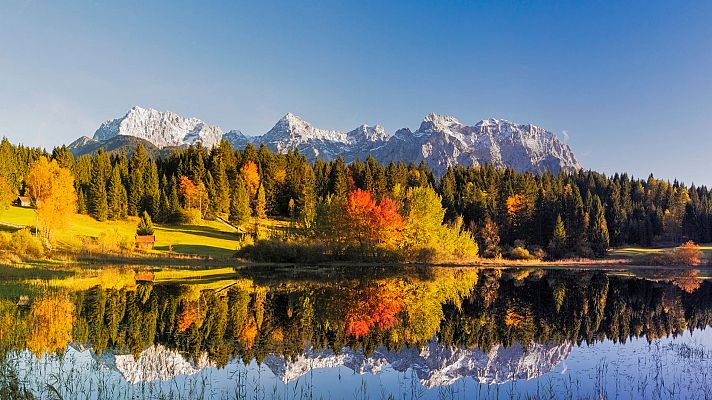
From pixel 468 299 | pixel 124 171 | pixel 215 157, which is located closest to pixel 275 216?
pixel 215 157

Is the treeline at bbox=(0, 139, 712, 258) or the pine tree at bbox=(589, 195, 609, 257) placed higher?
the treeline at bbox=(0, 139, 712, 258)

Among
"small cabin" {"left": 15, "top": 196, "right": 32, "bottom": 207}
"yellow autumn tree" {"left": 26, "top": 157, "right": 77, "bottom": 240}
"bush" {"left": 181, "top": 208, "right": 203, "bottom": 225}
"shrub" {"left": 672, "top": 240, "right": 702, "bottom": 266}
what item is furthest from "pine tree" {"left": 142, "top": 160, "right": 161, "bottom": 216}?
"shrub" {"left": 672, "top": 240, "right": 702, "bottom": 266}

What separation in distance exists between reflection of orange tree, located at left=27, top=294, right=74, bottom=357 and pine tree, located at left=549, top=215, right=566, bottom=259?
97278mm

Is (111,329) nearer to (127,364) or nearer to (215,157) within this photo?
(127,364)

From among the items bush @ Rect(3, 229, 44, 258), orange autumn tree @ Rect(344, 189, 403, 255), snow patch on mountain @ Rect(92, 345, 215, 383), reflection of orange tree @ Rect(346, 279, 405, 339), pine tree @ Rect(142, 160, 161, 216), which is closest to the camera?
snow patch on mountain @ Rect(92, 345, 215, 383)

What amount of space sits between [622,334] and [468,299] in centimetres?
1159

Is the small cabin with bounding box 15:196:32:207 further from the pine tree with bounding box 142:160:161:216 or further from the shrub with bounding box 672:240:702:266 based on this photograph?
the shrub with bounding box 672:240:702:266

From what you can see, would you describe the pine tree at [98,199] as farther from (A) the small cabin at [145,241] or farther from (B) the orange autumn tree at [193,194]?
(A) the small cabin at [145,241]

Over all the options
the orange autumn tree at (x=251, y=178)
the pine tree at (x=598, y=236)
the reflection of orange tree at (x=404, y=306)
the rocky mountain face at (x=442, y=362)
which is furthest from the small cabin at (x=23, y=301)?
the pine tree at (x=598, y=236)

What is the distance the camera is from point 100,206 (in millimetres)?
91250

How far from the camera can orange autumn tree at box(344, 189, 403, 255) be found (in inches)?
2894

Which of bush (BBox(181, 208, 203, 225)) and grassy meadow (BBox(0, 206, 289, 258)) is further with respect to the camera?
bush (BBox(181, 208, 203, 225))

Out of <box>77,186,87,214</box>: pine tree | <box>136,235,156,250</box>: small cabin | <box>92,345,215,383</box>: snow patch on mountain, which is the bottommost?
<box>92,345,215,383</box>: snow patch on mountain

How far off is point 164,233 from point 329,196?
29.9 meters
